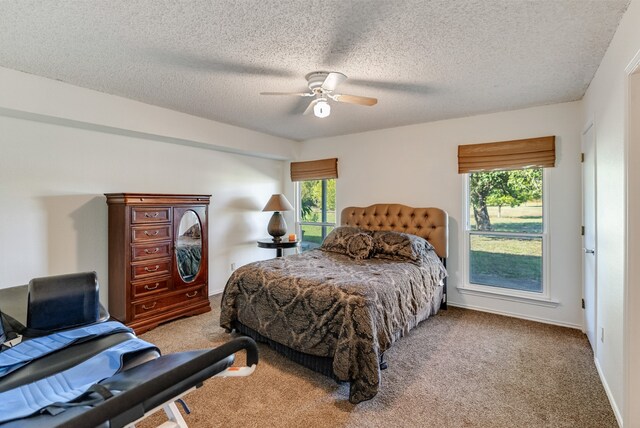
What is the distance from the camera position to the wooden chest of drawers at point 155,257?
127 inches

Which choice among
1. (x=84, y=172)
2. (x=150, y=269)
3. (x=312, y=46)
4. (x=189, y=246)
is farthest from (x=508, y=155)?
(x=84, y=172)

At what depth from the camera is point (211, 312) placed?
3.89 metres

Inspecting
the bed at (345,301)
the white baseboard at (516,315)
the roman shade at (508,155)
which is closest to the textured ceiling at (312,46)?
the roman shade at (508,155)

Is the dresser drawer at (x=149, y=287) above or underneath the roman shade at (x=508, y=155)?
underneath

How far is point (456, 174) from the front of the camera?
4027mm

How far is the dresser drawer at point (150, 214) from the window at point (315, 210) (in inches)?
101

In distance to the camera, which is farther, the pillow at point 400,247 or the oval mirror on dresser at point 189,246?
the oval mirror on dresser at point 189,246

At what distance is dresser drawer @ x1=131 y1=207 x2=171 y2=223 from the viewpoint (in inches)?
128

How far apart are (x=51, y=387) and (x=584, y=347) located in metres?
3.95

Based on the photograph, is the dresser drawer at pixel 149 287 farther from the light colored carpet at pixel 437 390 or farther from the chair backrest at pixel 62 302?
the chair backrest at pixel 62 302

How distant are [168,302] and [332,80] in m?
2.94

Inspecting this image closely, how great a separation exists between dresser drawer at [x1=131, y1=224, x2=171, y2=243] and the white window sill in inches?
144

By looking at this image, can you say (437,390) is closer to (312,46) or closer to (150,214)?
(312,46)

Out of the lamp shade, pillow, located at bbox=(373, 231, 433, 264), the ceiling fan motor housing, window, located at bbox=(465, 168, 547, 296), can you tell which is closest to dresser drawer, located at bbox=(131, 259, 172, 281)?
the lamp shade
